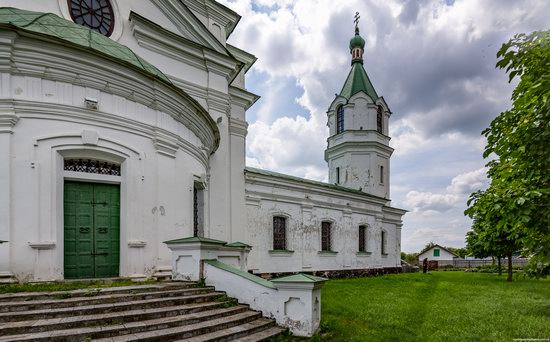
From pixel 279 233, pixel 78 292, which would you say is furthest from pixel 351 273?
pixel 78 292

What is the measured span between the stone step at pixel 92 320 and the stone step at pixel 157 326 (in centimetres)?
10

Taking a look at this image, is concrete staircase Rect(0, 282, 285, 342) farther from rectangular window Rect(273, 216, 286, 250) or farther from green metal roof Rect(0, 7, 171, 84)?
rectangular window Rect(273, 216, 286, 250)

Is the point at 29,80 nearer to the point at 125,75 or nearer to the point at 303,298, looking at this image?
the point at 125,75

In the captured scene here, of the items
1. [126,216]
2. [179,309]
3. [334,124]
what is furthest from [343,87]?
[179,309]

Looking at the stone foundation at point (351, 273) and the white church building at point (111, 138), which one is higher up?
the white church building at point (111, 138)

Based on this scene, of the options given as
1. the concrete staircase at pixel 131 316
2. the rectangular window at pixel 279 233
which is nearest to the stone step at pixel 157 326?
the concrete staircase at pixel 131 316

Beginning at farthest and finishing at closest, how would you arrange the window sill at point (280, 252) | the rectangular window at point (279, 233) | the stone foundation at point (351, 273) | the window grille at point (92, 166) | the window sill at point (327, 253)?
the window sill at point (327, 253), the stone foundation at point (351, 273), the rectangular window at point (279, 233), the window sill at point (280, 252), the window grille at point (92, 166)

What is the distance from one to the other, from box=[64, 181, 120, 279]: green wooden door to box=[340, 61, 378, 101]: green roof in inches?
828

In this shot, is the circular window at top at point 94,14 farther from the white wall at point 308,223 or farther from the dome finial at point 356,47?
the dome finial at point 356,47

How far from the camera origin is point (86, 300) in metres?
5.72

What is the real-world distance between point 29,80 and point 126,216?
3601 millimetres

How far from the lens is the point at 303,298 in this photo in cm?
649

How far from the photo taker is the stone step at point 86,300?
5250 millimetres

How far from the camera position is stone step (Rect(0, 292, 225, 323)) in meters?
5.07
